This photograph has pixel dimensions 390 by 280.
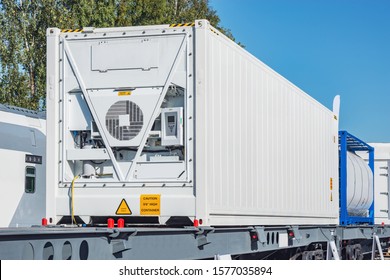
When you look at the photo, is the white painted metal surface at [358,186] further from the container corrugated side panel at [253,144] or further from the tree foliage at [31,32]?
the tree foliage at [31,32]

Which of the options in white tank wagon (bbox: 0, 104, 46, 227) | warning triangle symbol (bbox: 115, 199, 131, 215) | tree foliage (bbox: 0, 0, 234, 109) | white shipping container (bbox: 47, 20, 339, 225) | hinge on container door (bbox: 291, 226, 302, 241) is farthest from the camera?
tree foliage (bbox: 0, 0, 234, 109)

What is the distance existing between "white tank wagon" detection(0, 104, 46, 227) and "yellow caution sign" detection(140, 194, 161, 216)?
3.17 metres

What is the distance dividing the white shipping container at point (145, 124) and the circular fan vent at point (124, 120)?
1 cm

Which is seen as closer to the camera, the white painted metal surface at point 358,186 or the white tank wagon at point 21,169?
the white tank wagon at point 21,169

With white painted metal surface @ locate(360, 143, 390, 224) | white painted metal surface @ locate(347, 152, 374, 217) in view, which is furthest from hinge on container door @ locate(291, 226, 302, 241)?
white painted metal surface @ locate(360, 143, 390, 224)

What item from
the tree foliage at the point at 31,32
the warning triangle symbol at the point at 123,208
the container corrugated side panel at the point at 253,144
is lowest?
the warning triangle symbol at the point at 123,208

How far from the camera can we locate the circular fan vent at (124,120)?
9.62 metres

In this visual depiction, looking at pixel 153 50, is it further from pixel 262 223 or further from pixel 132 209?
pixel 262 223

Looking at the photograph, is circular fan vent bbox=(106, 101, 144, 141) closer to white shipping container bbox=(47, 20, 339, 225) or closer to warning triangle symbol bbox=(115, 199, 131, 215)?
white shipping container bbox=(47, 20, 339, 225)

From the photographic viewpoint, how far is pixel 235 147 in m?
10.5

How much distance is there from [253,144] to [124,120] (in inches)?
91.0

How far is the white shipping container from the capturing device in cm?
945

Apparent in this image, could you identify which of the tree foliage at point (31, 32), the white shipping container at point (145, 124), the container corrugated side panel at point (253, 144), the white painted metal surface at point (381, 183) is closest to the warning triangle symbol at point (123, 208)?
the white shipping container at point (145, 124)

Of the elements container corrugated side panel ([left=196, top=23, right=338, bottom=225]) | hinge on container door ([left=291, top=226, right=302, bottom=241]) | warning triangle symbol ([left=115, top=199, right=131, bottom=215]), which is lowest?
hinge on container door ([left=291, top=226, right=302, bottom=241])
